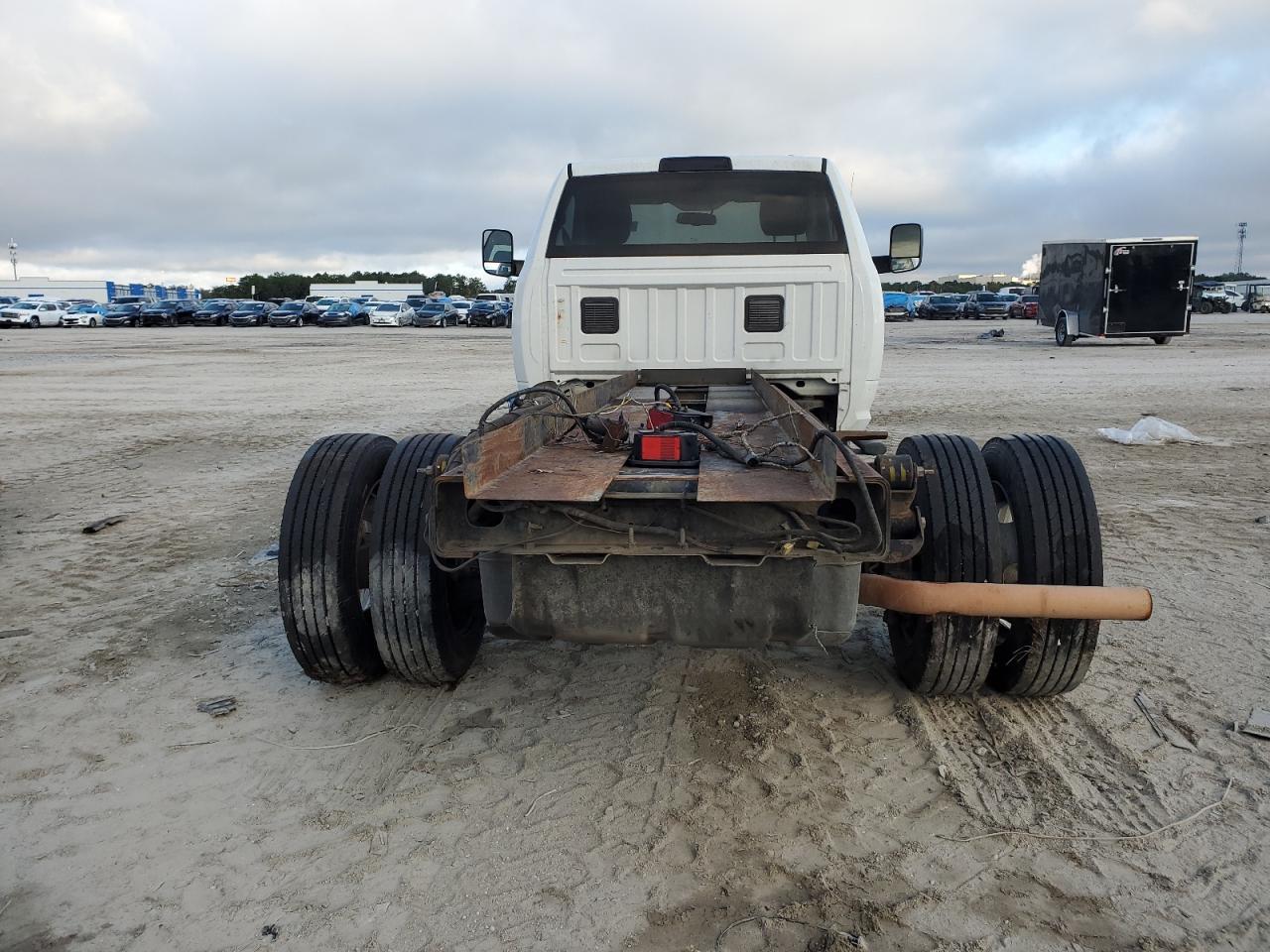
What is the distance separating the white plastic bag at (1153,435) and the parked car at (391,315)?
41.0 metres

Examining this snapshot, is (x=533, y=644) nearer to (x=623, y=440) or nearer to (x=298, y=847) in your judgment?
(x=623, y=440)

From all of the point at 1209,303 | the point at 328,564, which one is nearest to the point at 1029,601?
the point at 328,564

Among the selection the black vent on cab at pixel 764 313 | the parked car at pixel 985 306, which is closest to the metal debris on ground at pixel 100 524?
the black vent on cab at pixel 764 313

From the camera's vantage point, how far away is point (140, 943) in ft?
8.14

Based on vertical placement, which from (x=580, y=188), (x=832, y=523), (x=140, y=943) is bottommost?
(x=140, y=943)

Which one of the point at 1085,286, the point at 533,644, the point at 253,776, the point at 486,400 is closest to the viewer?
the point at 253,776

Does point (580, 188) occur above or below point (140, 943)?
above

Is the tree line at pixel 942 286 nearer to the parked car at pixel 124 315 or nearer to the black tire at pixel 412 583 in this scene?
the parked car at pixel 124 315

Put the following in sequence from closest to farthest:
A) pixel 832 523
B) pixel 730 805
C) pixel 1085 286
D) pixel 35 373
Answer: pixel 832 523
pixel 730 805
pixel 35 373
pixel 1085 286

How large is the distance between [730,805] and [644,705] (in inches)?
32.0

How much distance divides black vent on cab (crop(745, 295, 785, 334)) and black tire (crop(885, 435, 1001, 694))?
1.83m

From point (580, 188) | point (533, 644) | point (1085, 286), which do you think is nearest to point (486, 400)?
point (580, 188)

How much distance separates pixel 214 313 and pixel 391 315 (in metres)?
10.1

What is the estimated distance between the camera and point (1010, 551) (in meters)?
3.48
